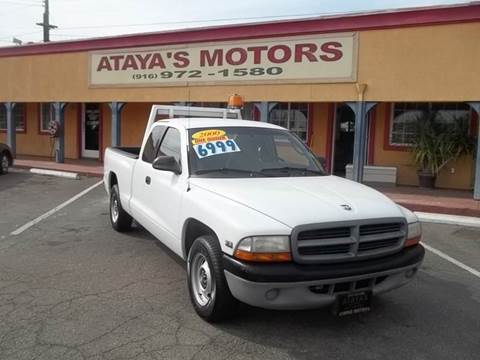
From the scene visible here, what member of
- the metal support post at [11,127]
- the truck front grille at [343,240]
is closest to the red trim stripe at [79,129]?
the metal support post at [11,127]

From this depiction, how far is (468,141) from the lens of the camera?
1198 centimetres

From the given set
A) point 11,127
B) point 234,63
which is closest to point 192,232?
point 234,63

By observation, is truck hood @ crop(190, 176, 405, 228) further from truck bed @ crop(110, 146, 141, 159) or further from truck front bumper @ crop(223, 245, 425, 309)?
truck bed @ crop(110, 146, 141, 159)

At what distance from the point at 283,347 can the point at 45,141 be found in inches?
680

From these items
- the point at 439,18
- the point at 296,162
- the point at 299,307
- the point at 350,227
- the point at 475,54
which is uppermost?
the point at 439,18

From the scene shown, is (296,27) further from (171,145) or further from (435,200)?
(171,145)

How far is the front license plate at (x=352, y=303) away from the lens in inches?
148

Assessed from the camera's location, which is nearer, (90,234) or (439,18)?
(90,234)

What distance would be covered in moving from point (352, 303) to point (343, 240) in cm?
50

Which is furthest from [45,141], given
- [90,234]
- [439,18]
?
[439,18]

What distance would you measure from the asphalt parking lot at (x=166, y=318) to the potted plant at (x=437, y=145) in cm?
590

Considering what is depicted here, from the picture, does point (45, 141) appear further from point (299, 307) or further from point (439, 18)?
point (299, 307)

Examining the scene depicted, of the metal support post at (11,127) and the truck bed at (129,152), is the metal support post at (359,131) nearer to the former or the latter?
the truck bed at (129,152)

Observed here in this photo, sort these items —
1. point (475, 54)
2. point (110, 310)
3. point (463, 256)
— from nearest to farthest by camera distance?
1. point (110, 310)
2. point (463, 256)
3. point (475, 54)
